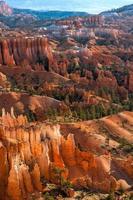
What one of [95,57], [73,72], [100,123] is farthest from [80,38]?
[100,123]

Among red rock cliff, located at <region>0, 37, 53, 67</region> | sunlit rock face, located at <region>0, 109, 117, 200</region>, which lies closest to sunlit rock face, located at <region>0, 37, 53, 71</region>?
red rock cliff, located at <region>0, 37, 53, 67</region>

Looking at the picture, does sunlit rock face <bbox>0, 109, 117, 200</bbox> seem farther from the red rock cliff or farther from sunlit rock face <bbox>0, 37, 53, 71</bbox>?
the red rock cliff

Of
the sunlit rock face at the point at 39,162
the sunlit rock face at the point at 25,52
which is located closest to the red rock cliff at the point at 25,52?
the sunlit rock face at the point at 25,52

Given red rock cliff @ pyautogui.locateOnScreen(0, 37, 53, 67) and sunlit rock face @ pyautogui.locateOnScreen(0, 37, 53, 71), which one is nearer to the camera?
sunlit rock face @ pyautogui.locateOnScreen(0, 37, 53, 71)

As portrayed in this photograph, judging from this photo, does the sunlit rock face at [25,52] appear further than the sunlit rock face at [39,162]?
Yes

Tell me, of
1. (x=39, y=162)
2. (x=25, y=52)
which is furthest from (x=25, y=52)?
(x=39, y=162)

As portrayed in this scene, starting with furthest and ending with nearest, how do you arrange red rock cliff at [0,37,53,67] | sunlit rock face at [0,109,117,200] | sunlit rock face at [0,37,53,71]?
red rock cliff at [0,37,53,67] → sunlit rock face at [0,37,53,71] → sunlit rock face at [0,109,117,200]

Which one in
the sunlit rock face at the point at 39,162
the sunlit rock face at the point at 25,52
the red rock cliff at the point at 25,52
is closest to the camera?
the sunlit rock face at the point at 39,162

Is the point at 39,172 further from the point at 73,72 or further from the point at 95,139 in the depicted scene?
the point at 73,72

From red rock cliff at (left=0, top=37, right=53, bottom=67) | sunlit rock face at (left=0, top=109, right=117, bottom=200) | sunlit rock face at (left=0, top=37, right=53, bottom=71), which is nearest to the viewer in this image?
sunlit rock face at (left=0, top=109, right=117, bottom=200)

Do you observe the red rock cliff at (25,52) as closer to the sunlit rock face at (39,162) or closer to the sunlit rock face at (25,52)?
the sunlit rock face at (25,52)

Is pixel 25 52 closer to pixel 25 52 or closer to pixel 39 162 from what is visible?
pixel 25 52
